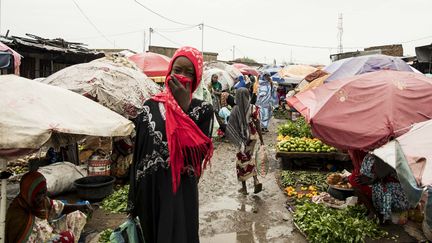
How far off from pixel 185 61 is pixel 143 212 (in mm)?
1106

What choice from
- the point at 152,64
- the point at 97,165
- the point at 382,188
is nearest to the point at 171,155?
the point at 382,188

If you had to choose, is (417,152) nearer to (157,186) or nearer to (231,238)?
(157,186)

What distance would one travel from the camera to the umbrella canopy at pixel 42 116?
2.64 metres

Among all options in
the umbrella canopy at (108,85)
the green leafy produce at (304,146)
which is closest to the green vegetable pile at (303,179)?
the green leafy produce at (304,146)

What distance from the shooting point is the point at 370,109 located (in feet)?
17.7

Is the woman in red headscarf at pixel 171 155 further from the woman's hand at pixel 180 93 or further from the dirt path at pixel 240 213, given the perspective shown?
the dirt path at pixel 240 213

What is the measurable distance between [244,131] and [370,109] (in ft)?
7.39

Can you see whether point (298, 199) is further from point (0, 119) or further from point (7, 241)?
point (0, 119)

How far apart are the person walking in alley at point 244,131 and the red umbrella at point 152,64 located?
580cm

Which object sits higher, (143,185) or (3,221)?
(143,185)

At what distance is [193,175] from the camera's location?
2707 mm

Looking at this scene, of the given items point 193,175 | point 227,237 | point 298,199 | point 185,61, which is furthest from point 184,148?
point 298,199

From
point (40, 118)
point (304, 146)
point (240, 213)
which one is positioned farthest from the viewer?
point (304, 146)

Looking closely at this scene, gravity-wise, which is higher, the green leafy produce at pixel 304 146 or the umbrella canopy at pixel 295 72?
the umbrella canopy at pixel 295 72
